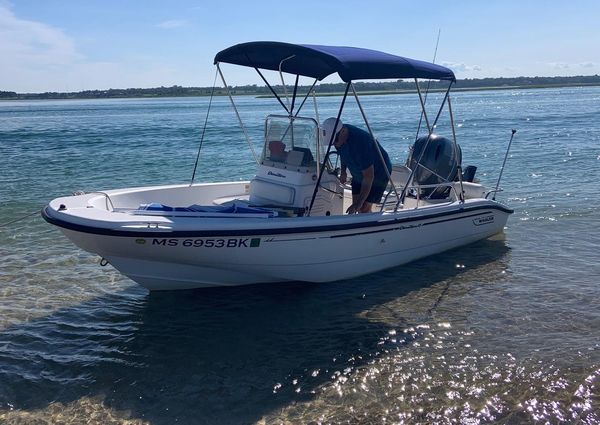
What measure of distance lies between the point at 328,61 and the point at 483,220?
432 centimetres

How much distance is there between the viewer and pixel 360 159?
7996 mm

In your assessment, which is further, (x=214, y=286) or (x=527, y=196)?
(x=527, y=196)

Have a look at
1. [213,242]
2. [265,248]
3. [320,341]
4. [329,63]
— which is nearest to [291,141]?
[329,63]

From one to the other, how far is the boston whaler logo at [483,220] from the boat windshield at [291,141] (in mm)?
3233

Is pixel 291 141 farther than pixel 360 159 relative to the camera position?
Yes

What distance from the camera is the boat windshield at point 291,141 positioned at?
8.04m

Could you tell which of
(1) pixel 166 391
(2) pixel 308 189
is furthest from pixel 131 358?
(2) pixel 308 189

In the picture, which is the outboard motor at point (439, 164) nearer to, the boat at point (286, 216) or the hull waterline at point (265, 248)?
the boat at point (286, 216)

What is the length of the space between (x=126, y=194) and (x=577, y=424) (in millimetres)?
6012

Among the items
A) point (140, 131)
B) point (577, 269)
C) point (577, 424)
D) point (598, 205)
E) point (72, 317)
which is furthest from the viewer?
point (140, 131)

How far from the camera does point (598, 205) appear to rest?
1231 centimetres

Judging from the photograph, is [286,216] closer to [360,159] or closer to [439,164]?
[360,159]

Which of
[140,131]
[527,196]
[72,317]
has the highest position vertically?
[72,317]

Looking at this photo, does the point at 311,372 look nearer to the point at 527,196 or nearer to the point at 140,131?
the point at 527,196
